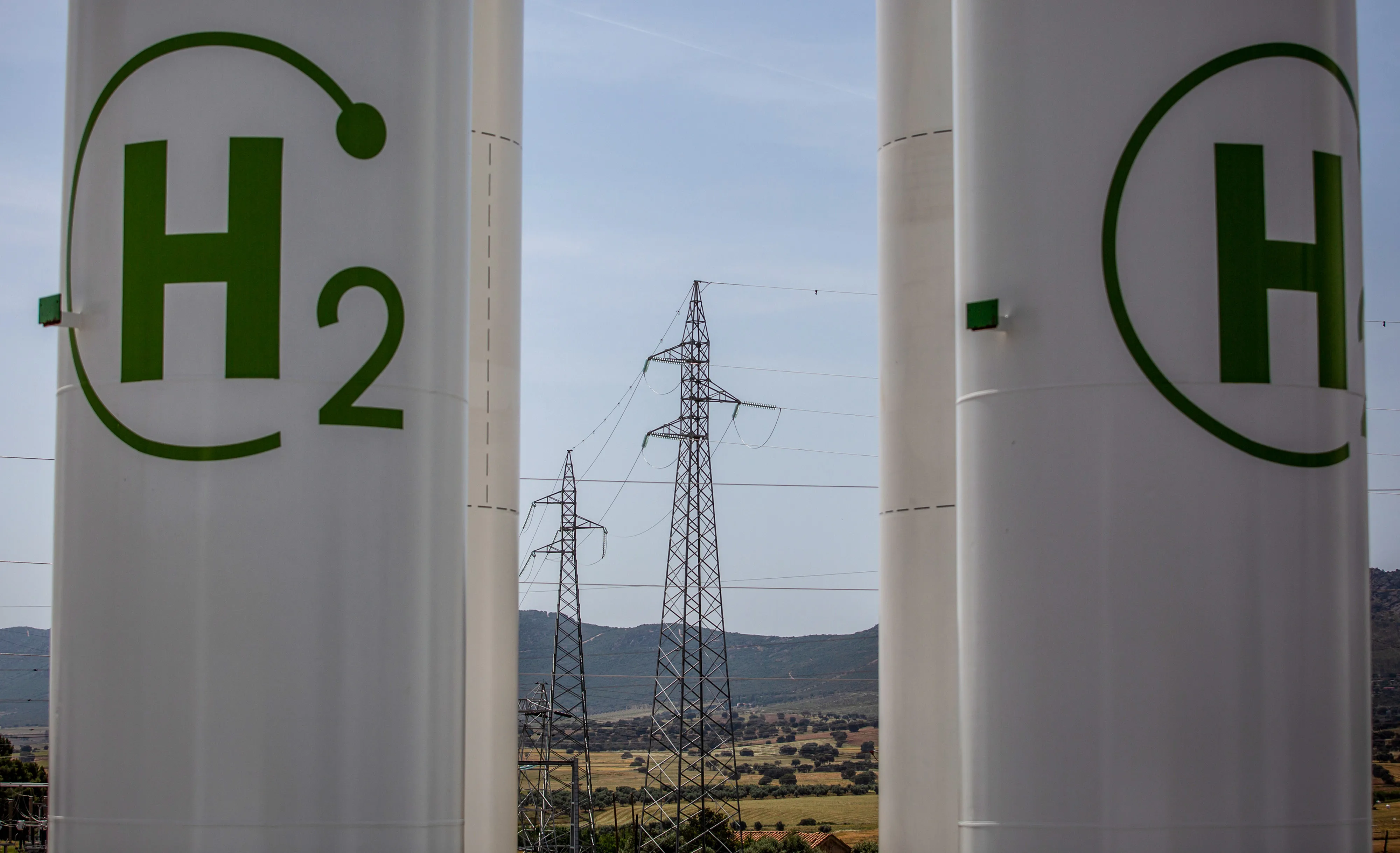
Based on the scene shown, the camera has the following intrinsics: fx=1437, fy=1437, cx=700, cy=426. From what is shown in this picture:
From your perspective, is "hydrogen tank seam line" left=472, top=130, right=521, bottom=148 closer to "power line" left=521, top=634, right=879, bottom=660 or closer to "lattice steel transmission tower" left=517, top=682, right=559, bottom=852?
"lattice steel transmission tower" left=517, top=682, right=559, bottom=852

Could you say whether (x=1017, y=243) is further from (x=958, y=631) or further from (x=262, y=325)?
(x=262, y=325)

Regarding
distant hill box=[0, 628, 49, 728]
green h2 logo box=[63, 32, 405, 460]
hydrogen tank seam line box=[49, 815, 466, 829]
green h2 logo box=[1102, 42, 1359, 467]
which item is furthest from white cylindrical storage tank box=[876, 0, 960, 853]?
distant hill box=[0, 628, 49, 728]

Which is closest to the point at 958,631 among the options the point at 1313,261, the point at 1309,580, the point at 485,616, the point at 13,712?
the point at 1309,580

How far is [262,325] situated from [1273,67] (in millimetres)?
8367

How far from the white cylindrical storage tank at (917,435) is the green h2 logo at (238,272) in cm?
769

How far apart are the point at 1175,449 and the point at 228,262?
7.58 meters

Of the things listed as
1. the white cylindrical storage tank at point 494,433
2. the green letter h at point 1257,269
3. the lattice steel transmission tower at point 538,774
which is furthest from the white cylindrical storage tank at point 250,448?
the lattice steel transmission tower at point 538,774

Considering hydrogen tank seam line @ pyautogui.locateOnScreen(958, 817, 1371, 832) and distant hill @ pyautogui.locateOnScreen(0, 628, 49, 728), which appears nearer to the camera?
hydrogen tank seam line @ pyautogui.locateOnScreen(958, 817, 1371, 832)

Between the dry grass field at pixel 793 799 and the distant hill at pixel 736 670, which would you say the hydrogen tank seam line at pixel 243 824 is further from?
the distant hill at pixel 736 670

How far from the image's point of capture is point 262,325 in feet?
37.2

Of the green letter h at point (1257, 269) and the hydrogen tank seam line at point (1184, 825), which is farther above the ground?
the green letter h at point (1257, 269)

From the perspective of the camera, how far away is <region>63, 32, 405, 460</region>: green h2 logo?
11320mm

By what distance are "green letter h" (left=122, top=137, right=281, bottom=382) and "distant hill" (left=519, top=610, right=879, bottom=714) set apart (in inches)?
6222

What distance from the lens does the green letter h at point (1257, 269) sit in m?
11.2
